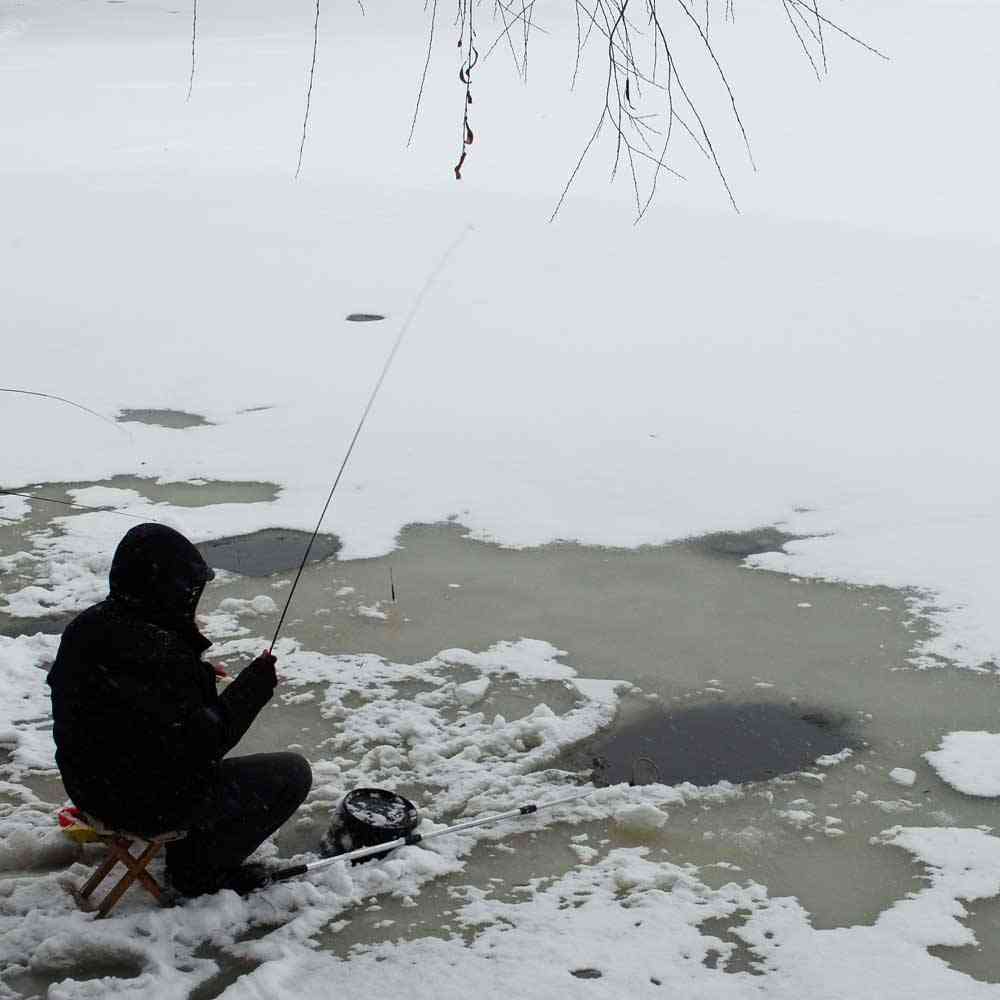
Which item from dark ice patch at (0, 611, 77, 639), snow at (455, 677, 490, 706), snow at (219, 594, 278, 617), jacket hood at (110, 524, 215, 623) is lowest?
dark ice patch at (0, 611, 77, 639)

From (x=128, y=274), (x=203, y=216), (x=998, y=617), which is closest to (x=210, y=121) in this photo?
(x=203, y=216)

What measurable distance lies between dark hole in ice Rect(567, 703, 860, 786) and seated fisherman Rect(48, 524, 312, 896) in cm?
156

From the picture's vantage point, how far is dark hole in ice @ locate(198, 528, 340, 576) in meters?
7.02

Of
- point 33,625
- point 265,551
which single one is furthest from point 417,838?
point 265,551

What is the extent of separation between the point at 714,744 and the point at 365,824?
1580mm

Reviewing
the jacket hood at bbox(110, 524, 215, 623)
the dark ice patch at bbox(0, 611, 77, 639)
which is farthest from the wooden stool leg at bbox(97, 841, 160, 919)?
the dark ice patch at bbox(0, 611, 77, 639)

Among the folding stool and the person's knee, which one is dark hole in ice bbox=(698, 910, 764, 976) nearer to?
the person's knee

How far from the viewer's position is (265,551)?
725 centimetres

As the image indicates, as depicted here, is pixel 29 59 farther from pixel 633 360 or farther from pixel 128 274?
pixel 633 360

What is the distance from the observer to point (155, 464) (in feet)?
29.0

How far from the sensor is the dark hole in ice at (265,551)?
7016 millimetres

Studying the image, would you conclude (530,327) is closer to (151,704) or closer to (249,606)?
(249,606)

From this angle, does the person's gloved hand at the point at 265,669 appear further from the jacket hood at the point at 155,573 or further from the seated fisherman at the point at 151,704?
the jacket hood at the point at 155,573

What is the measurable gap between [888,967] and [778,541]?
3971 mm
